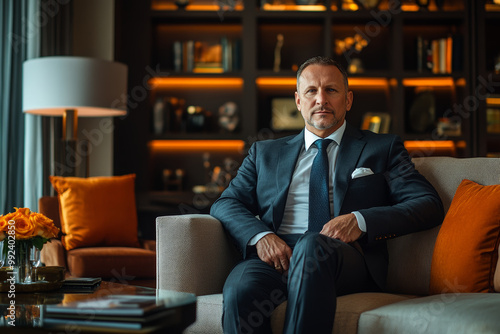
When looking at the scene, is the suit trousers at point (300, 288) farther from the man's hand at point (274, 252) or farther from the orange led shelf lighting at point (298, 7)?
the orange led shelf lighting at point (298, 7)

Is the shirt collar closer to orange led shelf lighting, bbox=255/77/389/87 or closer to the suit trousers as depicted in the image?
the suit trousers

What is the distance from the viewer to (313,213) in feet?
6.75

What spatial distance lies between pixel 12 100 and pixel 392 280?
2735 millimetres

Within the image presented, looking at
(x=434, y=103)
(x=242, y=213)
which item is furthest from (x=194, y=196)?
(x=242, y=213)

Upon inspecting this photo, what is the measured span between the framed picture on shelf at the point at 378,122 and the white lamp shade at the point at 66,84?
6.45ft

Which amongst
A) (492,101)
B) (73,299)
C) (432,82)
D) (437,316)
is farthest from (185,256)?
(492,101)

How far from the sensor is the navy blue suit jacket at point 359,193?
1.92 meters

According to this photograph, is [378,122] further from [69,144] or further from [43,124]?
[43,124]

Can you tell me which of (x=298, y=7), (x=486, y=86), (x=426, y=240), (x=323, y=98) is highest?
(x=298, y=7)

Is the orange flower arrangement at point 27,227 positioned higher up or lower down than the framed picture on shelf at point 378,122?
lower down

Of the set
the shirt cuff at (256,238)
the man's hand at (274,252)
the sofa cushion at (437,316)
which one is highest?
the shirt cuff at (256,238)

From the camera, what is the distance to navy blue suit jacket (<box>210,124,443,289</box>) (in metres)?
1.92

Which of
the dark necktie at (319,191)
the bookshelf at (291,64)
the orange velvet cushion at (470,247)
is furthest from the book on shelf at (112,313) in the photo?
the bookshelf at (291,64)

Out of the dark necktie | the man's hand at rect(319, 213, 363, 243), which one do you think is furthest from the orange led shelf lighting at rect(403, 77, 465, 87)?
the man's hand at rect(319, 213, 363, 243)
